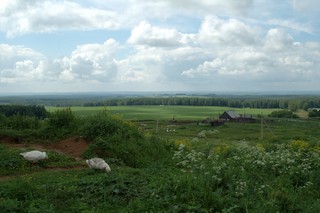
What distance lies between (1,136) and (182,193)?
9949 millimetres

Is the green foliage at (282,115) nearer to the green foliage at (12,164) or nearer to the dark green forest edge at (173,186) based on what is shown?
the dark green forest edge at (173,186)

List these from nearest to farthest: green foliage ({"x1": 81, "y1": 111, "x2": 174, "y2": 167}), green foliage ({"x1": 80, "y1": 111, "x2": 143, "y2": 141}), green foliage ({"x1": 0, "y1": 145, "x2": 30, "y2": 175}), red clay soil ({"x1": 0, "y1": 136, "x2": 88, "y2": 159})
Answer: green foliage ({"x1": 0, "y1": 145, "x2": 30, "y2": 175}) < green foliage ({"x1": 81, "y1": 111, "x2": 174, "y2": 167}) < red clay soil ({"x1": 0, "y1": 136, "x2": 88, "y2": 159}) < green foliage ({"x1": 80, "y1": 111, "x2": 143, "y2": 141})

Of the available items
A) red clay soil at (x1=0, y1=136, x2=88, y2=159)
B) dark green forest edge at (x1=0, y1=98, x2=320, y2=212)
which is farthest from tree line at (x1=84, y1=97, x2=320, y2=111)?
dark green forest edge at (x1=0, y1=98, x2=320, y2=212)

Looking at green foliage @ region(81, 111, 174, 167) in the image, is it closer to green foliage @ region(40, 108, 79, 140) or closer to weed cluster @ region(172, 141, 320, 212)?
green foliage @ region(40, 108, 79, 140)

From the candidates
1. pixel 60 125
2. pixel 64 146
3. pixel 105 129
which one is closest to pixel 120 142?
pixel 105 129

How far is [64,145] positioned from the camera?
43.0 ft

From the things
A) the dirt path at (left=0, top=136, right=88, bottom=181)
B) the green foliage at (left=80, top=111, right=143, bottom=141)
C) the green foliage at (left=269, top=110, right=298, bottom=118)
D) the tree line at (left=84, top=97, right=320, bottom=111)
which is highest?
the green foliage at (left=80, top=111, right=143, bottom=141)

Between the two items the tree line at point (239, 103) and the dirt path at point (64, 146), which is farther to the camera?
the tree line at point (239, 103)

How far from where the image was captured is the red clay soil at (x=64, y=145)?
12.4 metres

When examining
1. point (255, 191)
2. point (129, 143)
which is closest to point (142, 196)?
point (255, 191)

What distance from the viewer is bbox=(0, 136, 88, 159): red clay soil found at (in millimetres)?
12406

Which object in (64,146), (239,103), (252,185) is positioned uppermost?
(252,185)

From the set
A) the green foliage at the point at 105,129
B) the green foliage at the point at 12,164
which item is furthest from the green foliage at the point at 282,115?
the green foliage at the point at 12,164

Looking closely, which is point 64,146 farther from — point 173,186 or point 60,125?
point 173,186
